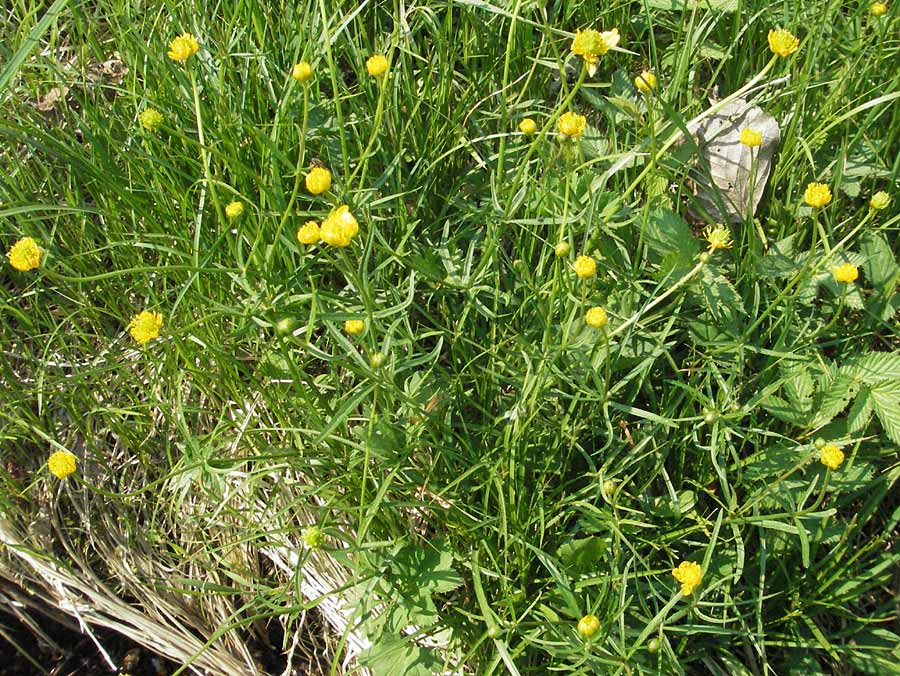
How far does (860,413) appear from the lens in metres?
1.44

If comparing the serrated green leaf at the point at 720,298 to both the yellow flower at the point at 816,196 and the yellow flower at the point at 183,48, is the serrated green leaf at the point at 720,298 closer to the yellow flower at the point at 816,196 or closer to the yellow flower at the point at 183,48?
the yellow flower at the point at 816,196

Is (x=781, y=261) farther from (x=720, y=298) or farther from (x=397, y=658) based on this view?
(x=397, y=658)

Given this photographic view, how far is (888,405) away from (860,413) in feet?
0.15

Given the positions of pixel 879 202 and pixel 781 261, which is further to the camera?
pixel 781 261

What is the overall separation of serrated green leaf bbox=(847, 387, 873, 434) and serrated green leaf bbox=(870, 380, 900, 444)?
0.04 ft

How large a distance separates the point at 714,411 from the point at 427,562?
0.53 meters

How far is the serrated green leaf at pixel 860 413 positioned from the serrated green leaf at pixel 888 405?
11 millimetres

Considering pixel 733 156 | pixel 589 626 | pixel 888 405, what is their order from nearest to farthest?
pixel 589 626, pixel 888 405, pixel 733 156

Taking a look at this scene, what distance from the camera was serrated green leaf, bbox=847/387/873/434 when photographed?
1436 millimetres

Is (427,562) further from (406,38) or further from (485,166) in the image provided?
(406,38)

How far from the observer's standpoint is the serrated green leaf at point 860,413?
4.71 ft

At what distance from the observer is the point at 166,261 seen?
170 cm

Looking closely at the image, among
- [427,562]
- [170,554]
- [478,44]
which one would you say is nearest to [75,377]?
[170,554]

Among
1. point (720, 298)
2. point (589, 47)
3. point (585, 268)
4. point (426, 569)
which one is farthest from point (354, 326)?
point (720, 298)
